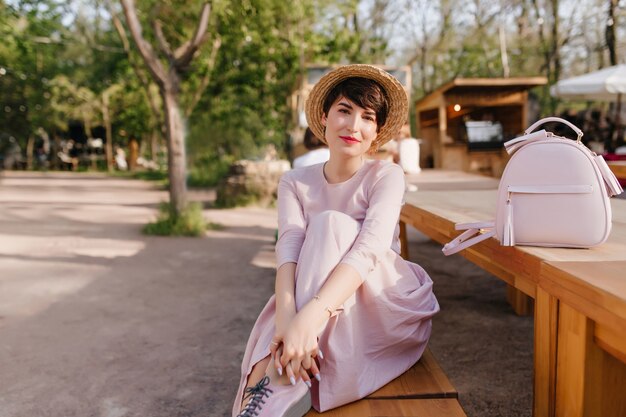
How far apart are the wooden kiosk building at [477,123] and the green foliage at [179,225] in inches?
143

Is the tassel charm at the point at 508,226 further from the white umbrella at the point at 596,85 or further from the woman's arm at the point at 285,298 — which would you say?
the white umbrella at the point at 596,85

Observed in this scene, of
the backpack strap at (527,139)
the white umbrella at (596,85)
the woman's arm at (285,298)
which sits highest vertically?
the white umbrella at (596,85)

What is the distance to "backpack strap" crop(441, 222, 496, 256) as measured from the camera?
1.85 m

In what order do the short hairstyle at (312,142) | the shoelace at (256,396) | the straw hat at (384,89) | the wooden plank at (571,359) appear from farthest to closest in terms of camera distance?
1. the short hairstyle at (312,142)
2. the straw hat at (384,89)
3. the shoelace at (256,396)
4. the wooden plank at (571,359)

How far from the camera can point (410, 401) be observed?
1.61 meters

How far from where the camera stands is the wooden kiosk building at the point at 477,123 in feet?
26.1

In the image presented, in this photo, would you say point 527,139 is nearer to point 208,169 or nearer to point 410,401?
point 410,401

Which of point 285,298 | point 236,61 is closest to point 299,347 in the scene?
point 285,298

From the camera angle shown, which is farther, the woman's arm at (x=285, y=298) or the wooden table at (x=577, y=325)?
the woman's arm at (x=285, y=298)

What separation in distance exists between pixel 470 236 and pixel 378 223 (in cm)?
38

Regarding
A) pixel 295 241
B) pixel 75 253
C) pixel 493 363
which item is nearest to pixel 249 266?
pixel 75 253

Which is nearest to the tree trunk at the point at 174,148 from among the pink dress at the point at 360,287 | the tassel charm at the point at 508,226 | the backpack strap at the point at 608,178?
the pink dress at the point at 360,287

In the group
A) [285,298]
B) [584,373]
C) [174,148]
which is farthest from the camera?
[174,148]

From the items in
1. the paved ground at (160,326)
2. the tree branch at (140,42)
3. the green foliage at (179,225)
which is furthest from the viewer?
the green foliage at (179,225)
